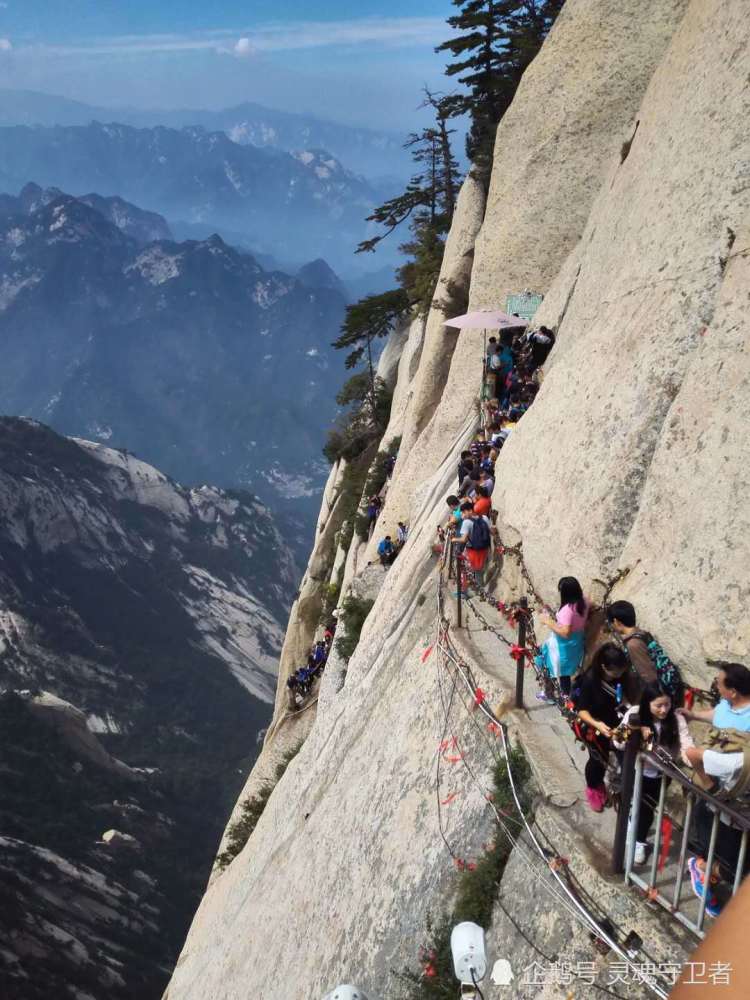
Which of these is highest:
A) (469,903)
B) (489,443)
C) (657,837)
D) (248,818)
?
(489,443)

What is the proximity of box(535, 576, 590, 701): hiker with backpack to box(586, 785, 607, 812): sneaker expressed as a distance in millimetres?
1718

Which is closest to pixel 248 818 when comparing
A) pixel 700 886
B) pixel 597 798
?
pixel 597 798

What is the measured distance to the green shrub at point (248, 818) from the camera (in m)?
25.3

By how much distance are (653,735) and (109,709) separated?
5145 inches

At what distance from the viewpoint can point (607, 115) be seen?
21.7 metres

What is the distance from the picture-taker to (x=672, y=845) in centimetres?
721

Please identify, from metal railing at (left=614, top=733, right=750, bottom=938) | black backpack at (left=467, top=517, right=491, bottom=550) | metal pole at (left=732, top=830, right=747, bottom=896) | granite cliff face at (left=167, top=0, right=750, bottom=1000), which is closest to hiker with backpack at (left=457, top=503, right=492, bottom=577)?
black backpack at (left=467, top=517, right=491, bottom=550)

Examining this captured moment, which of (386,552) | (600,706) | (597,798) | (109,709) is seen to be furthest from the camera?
(109,709)

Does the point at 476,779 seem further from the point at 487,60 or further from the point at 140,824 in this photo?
the point at 140,824

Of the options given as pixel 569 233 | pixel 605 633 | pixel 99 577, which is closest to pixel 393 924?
pixel 605 633

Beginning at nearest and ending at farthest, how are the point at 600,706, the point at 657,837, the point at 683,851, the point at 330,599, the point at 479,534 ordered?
the point at 683,851
the point at 657,837
the point at 600,706
the point at 479,534
the point at 330,599

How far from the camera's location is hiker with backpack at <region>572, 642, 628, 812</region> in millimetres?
7496

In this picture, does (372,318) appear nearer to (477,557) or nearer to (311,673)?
(311,673)

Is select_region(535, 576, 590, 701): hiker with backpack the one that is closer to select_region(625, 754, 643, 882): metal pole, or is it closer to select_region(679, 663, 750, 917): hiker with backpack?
select_region(679, 663, 750, 917): hiker with backpack
